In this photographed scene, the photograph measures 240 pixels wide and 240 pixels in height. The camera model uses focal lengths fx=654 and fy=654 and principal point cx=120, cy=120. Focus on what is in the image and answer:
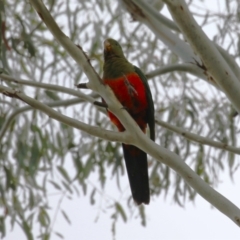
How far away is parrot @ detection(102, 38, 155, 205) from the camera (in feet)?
7.70

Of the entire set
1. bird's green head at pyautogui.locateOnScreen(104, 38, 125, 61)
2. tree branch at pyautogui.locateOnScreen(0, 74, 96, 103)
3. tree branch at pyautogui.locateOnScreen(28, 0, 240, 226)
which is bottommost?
tree branch at pyautogui.locateOnScreen(28, 0, 240, 226)

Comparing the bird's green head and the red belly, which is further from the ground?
the bird's green head

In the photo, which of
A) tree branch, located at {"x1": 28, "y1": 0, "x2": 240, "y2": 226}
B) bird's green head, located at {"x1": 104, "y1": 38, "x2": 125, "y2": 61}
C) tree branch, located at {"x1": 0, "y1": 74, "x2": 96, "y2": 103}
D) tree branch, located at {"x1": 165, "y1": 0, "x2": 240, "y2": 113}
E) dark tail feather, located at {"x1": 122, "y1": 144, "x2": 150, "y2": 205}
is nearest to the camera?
tree branch, located at {"x1": 28, "y1": 0, "x2": 240, "y2": 226}

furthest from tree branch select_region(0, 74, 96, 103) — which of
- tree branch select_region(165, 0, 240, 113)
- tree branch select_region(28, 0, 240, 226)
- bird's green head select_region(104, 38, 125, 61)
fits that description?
bird's green head select_region(104, 38, 125, 61)

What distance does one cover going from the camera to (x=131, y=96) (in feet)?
7.83

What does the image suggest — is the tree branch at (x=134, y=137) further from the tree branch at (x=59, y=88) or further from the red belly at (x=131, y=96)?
the red belly at (x=131, y=96)

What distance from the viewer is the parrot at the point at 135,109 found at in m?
2.35

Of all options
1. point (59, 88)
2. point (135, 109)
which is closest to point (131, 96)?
point (135, 109)

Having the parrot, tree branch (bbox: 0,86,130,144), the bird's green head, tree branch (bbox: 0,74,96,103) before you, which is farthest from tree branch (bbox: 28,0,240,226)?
the bird's green head

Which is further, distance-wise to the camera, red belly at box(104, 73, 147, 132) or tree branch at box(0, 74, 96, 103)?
red belly at box(104, 73, 147, 132)

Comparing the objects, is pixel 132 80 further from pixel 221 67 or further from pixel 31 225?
pixel 31 225

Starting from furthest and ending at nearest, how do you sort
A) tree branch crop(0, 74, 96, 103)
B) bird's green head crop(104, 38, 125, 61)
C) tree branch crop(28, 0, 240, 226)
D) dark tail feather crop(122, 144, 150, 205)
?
1. bird's green head crop(104, 38, 125, 61)
2. dark tail feather crop(122, 144, 150, 205)
3. tree branch crop(0, 74, 96, 103)
4. tree branch crop(28, 0, 240, 226)

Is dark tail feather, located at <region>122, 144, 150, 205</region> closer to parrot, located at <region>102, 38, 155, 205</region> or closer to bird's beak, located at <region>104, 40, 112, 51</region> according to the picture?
parrot, located at <region>102, 38, 155, 205</region>

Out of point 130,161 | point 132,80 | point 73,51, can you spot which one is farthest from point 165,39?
point 73,51
